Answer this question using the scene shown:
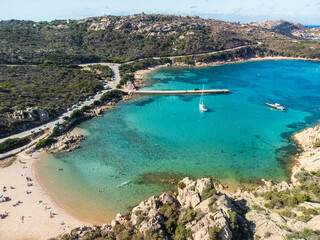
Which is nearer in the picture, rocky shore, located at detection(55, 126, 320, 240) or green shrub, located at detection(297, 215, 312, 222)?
rocky shore, located at detection(55, 126, 320, 240)

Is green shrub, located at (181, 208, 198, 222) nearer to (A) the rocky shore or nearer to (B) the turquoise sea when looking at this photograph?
(A) the rocky shore

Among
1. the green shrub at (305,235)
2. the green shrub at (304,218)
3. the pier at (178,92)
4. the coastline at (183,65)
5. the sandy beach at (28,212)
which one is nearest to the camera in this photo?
the green shrub at (305,235)

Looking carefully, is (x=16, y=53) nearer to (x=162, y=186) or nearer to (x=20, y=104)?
(x=20, y=104)

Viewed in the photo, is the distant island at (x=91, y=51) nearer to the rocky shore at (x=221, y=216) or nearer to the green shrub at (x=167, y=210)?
the rocky shore at (x=221, y=216)

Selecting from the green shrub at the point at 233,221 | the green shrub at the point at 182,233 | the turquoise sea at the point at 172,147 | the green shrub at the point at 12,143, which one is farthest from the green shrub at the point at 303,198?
the green shrub at the point at 12,143

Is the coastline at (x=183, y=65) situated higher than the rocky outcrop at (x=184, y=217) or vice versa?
the coastline at (x=183, y=65)

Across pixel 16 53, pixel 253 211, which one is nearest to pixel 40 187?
pixel 253 211

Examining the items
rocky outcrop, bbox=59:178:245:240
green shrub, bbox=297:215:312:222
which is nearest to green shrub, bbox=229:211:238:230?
rocky outcrop, bbox=59:178:245:240
